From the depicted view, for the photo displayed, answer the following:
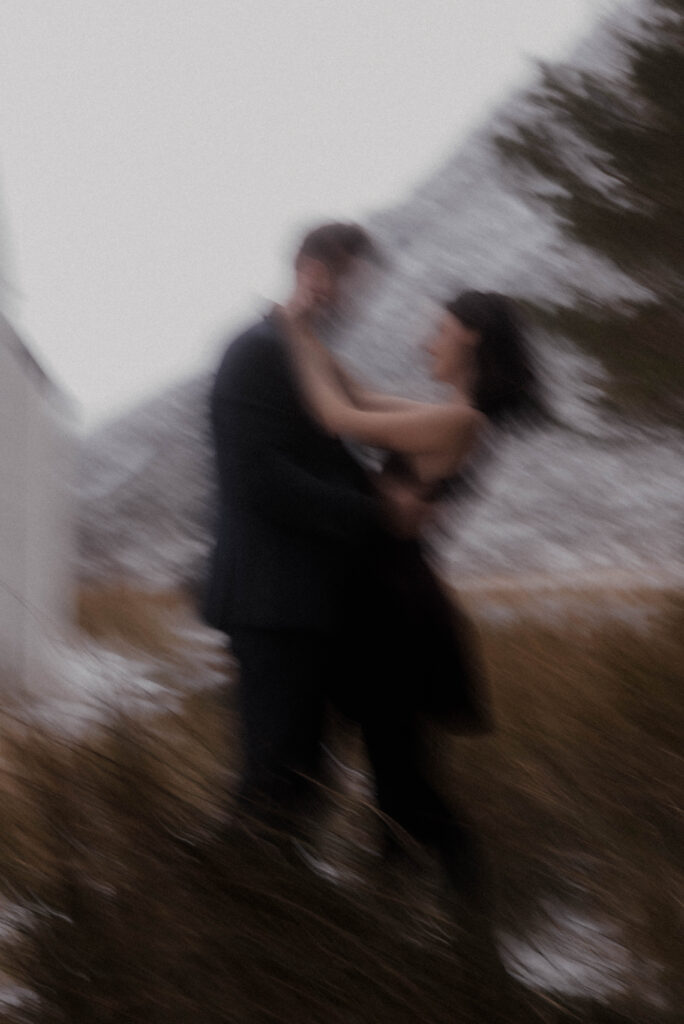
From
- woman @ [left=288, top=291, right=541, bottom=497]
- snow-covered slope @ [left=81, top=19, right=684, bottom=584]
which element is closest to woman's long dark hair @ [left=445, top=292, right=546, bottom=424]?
woman @ [left=288, top=291, right=541, bottom=497]

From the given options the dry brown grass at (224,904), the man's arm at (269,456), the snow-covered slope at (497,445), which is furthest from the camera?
the snow-covered slope at (497,445)

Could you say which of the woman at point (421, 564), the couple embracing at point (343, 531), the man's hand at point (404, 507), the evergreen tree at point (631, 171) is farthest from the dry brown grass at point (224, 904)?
the evergreen tree at point (631, 171)

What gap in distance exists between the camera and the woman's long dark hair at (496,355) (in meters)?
1.65

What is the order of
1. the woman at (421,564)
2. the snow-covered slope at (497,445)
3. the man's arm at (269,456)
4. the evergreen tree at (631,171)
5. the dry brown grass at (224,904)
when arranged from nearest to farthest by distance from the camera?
the dry brown grass at (224,904) → the man's arm at (269,456) → the woman at (421,564) → the evergreen tree at (631,171) → the snow-covered slope at (497,445)

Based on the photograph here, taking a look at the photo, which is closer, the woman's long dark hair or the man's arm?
the man's arm

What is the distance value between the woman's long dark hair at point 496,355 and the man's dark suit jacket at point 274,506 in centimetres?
26

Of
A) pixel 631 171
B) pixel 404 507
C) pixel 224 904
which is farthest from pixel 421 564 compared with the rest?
pixel 631 171

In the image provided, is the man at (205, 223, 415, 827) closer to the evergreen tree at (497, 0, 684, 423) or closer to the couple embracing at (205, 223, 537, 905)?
the couple embracing at (205, 223, 537, 905)

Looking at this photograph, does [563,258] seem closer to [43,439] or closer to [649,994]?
[649,994]

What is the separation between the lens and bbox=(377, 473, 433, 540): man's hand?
1594 millimetres

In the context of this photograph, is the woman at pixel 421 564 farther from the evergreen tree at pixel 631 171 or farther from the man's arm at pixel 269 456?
the evergreen tree at pixel 631 171

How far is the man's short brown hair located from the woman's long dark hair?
0.60 ft

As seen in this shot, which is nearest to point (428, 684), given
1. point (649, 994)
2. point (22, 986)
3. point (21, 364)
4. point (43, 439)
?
point (649, 994)

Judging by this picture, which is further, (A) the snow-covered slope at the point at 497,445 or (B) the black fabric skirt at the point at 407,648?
(A) the snow-covered slope at the point at 497,445
